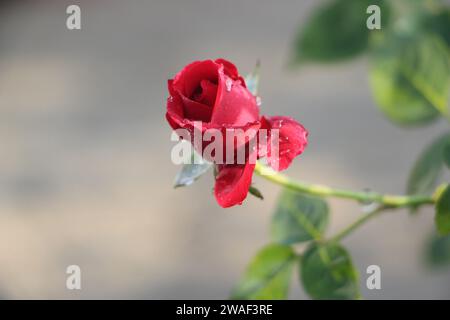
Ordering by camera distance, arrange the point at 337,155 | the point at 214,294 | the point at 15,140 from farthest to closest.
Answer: the point at 15,140 → the point at 337,155 → the point at 214,294

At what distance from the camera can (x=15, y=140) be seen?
4.90ft

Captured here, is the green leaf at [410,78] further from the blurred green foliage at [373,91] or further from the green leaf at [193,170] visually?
the green leaf at [193,170]

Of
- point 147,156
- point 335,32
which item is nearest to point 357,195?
point 335,32

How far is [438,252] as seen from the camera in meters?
0.47

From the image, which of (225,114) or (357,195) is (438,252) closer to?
(357,195)

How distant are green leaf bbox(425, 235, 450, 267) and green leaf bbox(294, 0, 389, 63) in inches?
5.1

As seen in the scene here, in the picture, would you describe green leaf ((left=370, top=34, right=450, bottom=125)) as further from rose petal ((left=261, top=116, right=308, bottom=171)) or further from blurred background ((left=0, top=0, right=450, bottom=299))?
blurred background ((left=0, top=0, right=450, bottom=299))

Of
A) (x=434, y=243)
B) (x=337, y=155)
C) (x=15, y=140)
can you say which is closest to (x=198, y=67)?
(x=434, y=243)

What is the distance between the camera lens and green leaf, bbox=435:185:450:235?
278 mm

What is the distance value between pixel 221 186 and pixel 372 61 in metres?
0.18

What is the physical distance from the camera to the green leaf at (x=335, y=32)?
43cm

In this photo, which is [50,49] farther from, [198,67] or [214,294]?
[198,67]

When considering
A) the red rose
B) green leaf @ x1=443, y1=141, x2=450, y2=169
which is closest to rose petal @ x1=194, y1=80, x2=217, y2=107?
the red rose
